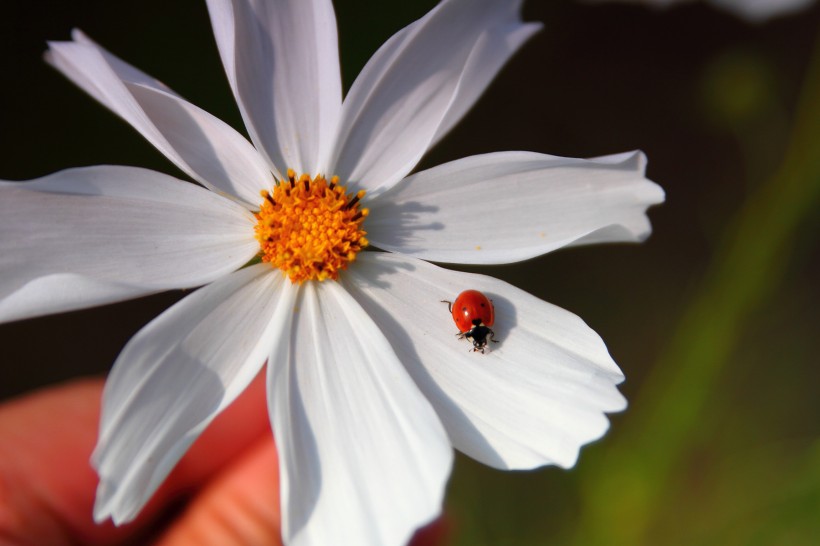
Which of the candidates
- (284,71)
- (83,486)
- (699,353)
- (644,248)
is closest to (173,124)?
(284,71)

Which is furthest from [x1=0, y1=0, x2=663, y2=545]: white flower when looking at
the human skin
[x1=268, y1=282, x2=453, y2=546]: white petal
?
the human skin

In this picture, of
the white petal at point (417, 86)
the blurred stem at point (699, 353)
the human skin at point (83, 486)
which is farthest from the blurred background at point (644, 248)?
the white petal at point (417, 86)

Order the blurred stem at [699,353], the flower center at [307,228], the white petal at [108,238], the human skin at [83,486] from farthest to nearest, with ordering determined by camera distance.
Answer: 1. the blurred stem at [699,353]
2. the human skin at [83,486]
3. the flower center at [307,228]
4. the white petal at [108,238]

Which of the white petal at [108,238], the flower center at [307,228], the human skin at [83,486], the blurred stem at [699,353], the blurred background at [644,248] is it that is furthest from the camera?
the blurred background at [644,248]

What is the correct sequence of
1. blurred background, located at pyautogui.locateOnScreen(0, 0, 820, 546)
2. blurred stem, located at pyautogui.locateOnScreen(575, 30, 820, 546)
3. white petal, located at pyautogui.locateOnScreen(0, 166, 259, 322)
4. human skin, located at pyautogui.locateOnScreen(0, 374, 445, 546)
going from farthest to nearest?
blurred background, located at pyautogui.locateOnScreen(0, 0, 820, 546), blurred stem, located at pyautogui.locateOnScreen(575, 30, 820, 546), human skin, located at pyautogui.locateOnScreen(0, 374, 445, 546), white petal, located at pyautogui.locateOnScreen(0, 166, 259, 322)

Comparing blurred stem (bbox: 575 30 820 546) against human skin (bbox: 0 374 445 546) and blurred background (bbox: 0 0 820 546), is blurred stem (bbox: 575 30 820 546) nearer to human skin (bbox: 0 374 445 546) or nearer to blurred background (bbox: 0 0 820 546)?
blurred background (bbox: 0 0 820 546)

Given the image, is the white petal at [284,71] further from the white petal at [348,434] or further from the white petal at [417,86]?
the white petal at [348,434]

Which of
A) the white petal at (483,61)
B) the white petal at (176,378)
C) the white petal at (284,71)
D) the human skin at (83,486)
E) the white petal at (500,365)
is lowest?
Result: the human skin at (83,486)
